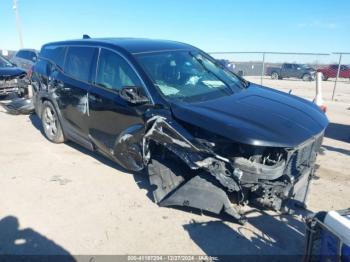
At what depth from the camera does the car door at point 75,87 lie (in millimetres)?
5238

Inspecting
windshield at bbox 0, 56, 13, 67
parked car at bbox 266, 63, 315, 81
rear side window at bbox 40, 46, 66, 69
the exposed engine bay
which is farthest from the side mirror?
parked car at bbox 266, 63, 315, 81

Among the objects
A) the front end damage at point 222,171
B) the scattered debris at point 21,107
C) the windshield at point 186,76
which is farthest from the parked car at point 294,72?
the front end damage at point 222,171

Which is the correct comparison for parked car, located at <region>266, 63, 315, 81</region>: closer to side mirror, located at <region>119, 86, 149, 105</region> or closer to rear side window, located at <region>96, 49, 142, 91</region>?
rear side window, located at <region>96, 49, 142, 91</region>

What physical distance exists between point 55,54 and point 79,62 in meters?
1.15

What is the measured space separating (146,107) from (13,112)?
650 cm

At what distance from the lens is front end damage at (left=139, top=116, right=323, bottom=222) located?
3.47m

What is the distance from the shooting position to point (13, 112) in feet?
30.3

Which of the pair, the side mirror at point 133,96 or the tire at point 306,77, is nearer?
the side mirror at point 133,96

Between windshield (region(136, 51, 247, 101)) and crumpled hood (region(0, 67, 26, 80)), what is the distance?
8115mm

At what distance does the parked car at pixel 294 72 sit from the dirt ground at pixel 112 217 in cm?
2664

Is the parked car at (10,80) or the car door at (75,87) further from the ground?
the car door at (75,87)

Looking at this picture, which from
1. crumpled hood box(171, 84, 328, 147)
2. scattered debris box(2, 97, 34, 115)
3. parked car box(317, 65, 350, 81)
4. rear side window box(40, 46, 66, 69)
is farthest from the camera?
parked car box(317, 65, 350, 81)

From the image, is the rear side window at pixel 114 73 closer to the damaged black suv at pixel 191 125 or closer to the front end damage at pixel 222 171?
the damaged black suv at pixel 191 125

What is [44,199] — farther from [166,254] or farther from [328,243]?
[328,243]
